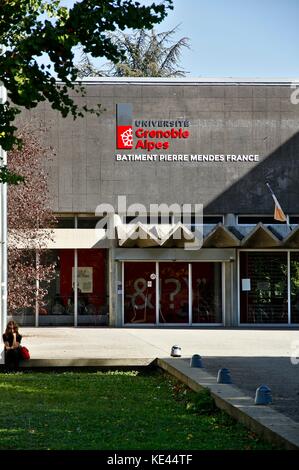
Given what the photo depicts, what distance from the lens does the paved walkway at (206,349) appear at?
50.1ft

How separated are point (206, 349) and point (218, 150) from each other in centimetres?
1459

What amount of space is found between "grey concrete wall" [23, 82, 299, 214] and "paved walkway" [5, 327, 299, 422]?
556 cm

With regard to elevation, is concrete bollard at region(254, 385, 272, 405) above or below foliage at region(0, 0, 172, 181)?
below

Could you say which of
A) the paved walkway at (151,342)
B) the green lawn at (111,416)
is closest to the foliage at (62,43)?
the green lawn at (111,416)

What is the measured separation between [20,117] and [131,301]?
8.10 m

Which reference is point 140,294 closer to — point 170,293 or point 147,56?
point 170,293

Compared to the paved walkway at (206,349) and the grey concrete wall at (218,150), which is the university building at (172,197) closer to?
the grey concrete wall at (218,150)

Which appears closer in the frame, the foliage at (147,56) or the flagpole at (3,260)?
the flagpole at (3,260)

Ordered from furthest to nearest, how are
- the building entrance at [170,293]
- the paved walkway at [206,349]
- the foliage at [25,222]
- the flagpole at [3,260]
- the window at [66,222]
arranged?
the window at [66,222]
the building entrance at [170,293]
the foliage at [25,222]
the flagpole at [3,260]
the paved walkway at [206,349]

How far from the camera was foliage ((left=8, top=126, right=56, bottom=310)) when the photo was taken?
94.4 ft

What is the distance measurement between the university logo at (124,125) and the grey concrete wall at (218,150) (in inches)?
9.0
